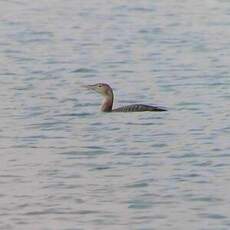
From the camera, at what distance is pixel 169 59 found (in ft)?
86.0

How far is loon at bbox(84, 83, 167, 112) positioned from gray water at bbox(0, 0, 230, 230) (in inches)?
4.0

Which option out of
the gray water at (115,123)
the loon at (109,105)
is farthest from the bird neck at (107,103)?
the gray water at (115,123)

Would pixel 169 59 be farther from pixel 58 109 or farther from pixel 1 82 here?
pixel 58 109

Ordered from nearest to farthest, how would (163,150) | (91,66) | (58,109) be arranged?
(163,150) < (58,109) < (91,66)

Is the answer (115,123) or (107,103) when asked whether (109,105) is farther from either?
(115,123)

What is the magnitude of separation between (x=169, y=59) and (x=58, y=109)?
5.48 metres

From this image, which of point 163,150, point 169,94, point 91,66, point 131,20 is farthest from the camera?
point 131,20

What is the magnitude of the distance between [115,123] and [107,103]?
122cm

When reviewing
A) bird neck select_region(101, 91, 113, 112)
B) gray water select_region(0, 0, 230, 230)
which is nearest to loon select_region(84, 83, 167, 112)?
bird neck select_region(101, 91, 113, 112)

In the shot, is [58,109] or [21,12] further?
[21,12]

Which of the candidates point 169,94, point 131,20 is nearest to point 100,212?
point 169,94

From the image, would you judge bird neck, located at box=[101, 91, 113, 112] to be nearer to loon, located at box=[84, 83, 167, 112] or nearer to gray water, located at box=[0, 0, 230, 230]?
loon, located at box=[84, 83, 167, 112]

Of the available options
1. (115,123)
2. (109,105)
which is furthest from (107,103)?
(115,123)

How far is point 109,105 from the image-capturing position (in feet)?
70.1
